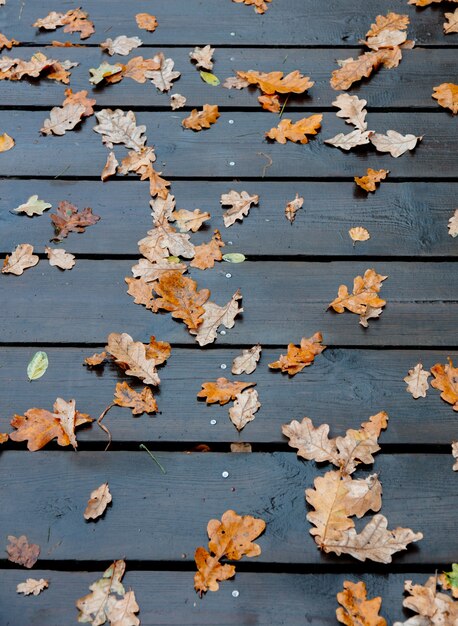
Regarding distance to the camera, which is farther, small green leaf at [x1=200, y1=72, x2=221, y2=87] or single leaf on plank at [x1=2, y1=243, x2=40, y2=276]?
small green leaf at [x1=200, y1=72, x2=221, y2=87]

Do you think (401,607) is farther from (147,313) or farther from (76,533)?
(147,313)

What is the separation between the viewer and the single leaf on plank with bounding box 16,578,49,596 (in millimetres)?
1571

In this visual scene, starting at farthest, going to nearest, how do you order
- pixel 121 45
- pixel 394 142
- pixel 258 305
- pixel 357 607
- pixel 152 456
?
pixel 121 45 < pixel 394 142 < pixel 258 305 < pixel 152 456 < pixel 357 607

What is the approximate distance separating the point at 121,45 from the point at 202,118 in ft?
1.94

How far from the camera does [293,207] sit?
2.22m

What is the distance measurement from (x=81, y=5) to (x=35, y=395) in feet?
6.34

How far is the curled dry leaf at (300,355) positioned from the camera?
1.89m

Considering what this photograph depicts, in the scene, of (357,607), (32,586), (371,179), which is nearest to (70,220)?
(371,179)

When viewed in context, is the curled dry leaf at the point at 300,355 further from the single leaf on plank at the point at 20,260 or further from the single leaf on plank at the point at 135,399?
the single leaf on plank at the point at 20,260

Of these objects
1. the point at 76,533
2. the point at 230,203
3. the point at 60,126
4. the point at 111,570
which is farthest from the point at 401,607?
the point at 60,126

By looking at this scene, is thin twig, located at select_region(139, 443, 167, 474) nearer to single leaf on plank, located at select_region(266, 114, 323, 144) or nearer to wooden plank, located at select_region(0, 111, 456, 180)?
wooden plank, located at select_region(0, 111, 456, 180)

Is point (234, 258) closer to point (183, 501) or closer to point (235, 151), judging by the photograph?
point (235, 151)

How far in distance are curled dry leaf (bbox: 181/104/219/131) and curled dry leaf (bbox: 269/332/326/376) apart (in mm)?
1005

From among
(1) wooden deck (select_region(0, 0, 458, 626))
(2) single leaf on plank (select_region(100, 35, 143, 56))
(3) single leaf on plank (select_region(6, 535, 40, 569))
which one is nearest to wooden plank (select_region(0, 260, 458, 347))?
(1) wooden deck (select_region(0, 0, 458, 626))
